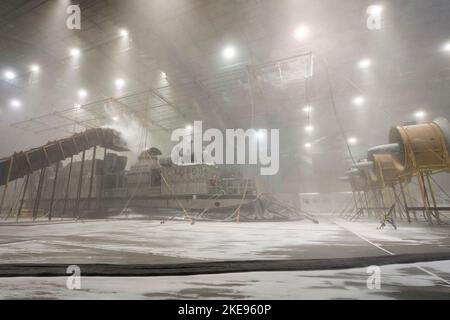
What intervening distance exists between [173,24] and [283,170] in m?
19.9

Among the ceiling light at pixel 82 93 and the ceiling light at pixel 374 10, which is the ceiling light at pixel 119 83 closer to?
the ceiling light at pixel 82 93

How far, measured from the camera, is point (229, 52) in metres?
13.4

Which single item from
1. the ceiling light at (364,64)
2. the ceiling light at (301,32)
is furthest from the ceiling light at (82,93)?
the ceiling light at (364,64)

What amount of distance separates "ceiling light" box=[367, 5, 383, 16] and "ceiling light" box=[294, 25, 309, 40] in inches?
109

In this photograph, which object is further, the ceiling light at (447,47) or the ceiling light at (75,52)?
the ceiling light at (75,52)

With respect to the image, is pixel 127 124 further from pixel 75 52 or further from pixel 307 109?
pixel 307 109

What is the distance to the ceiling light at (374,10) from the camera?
9970mm

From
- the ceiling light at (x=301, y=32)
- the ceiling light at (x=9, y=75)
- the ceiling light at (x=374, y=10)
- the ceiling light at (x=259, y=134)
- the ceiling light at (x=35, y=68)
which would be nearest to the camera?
the ceiling light at (x=374, y=10)

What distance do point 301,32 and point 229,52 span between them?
14.0 feet

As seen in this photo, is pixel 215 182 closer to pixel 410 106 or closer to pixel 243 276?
pixel 243 276

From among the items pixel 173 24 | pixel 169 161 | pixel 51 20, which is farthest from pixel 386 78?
pixel 51 20

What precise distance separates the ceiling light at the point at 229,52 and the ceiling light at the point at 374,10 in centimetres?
696

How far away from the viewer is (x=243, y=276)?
174 cm

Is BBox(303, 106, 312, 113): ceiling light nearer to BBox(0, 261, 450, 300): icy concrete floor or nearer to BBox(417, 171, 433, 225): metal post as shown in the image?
BBox(417, 171, 433, 225): metal post
